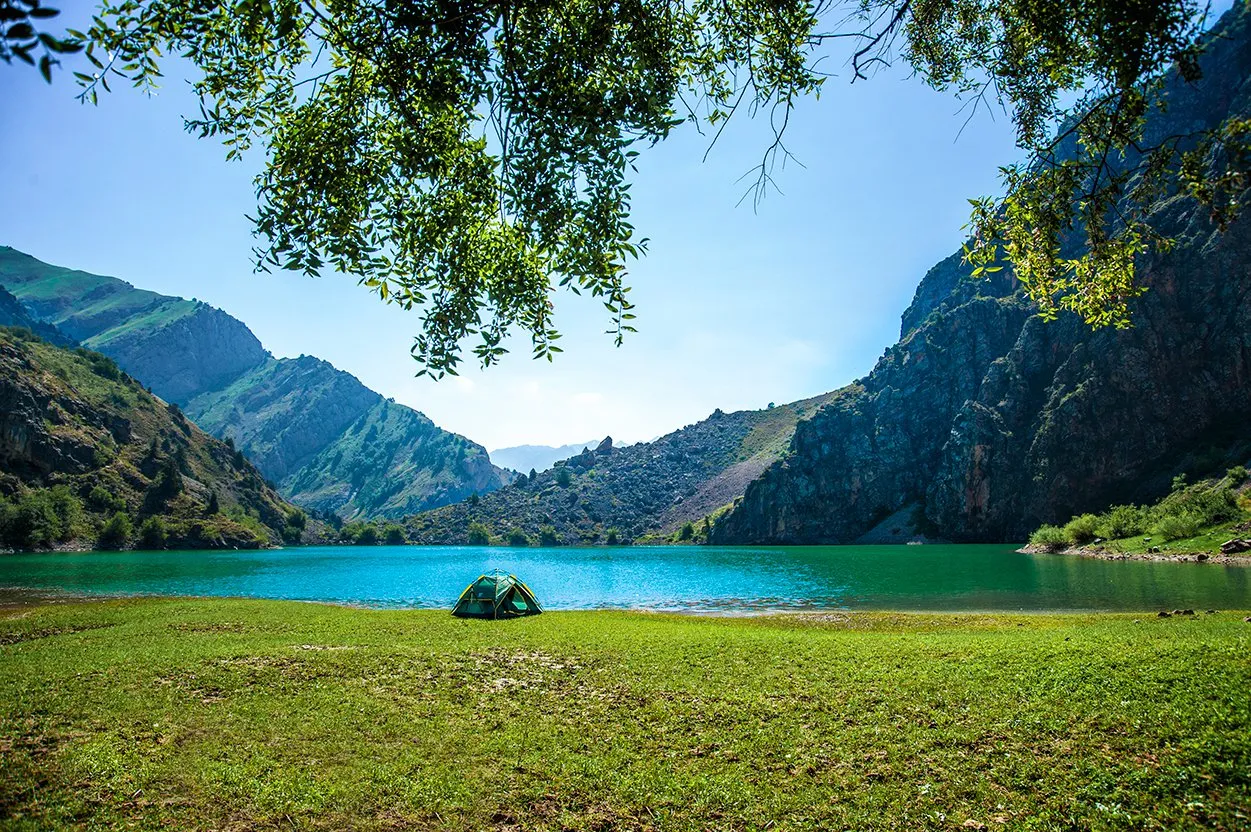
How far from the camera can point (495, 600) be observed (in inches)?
1243

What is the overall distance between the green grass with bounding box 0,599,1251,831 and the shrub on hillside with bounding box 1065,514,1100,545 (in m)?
94.8

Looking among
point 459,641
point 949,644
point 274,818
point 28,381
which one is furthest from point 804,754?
point 28,381

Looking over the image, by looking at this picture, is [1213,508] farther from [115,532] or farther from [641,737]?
[115,532]

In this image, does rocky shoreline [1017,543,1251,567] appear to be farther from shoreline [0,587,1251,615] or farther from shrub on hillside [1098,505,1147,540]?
shoreline [0,587,1251,615]

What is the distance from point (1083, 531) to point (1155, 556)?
30.8 meters

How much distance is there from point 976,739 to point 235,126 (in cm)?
1438

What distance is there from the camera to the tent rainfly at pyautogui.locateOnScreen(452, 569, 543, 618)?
103ft

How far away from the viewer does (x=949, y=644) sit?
18.9 m

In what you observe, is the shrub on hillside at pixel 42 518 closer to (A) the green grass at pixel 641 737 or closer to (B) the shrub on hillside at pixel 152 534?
(B) the shrub on hillside at pixel 152 534

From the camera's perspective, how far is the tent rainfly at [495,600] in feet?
103

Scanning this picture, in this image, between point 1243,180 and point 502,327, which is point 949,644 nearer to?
point 1243,180

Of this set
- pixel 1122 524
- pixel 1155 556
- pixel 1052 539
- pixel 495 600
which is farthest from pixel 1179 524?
pixel 495 600

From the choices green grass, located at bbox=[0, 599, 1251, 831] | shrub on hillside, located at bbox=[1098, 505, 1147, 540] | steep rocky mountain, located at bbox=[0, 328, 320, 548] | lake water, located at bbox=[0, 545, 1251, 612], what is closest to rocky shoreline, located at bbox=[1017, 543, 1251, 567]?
lake water, located at bbox=[0, 545, 1251, 612]

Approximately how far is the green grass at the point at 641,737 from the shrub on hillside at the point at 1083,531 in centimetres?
9476
